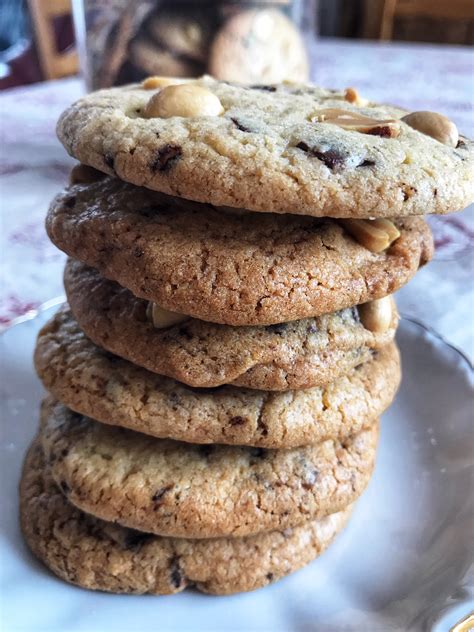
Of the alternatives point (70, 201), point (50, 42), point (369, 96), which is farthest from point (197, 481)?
point (50, 42)

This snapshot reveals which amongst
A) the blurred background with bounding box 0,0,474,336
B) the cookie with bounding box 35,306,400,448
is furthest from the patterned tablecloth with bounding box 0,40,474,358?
the cookie with bounding box 35,306,400,448

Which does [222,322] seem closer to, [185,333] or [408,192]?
[185,333]

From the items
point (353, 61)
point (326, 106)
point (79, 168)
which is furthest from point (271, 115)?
point (353, 61)

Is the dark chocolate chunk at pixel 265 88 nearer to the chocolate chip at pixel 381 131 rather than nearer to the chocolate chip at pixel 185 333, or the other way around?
the chocolate chip at pixel 381 131

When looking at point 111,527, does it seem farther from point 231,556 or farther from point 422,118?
point 422,118

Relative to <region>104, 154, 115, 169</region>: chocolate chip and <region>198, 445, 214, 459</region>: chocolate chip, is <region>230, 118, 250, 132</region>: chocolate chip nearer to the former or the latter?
<region>104, 154, 115, 169</region>: chocolate chip
